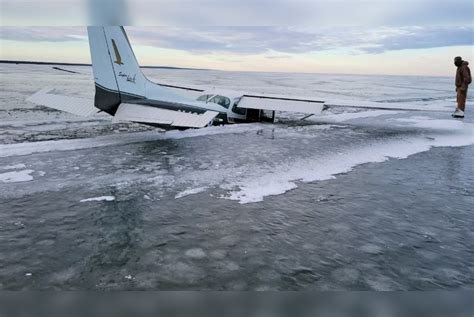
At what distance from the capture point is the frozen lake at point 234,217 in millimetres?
3547

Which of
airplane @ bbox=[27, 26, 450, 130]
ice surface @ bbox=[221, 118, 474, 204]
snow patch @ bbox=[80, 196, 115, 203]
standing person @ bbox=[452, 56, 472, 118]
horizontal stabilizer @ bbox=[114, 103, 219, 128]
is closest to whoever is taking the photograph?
snow patch @ bbox=[80, 196, 115, 203]

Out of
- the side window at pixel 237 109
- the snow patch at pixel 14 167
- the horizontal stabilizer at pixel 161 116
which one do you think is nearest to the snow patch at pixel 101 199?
the snow patch at pixel 14 167

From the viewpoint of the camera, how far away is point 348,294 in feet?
4.12

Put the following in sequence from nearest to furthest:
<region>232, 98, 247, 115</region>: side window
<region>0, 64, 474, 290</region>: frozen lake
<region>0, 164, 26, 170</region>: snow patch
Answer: <region>0, 64, 474, 290</region>: frozen lake → <region>0, 164, 26, 170</region>: snow patch → <region>232, 98, 247, 115</region>: side window

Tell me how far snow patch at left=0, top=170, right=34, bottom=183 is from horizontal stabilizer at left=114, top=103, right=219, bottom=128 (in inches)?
181

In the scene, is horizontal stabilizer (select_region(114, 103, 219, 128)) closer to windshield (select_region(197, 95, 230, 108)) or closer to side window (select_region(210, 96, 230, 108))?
windshield (select_region(197, 95, 230, 108))

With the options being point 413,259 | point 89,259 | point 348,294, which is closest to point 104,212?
point 89,259

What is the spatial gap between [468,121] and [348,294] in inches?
771

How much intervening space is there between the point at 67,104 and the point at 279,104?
905 centimetres

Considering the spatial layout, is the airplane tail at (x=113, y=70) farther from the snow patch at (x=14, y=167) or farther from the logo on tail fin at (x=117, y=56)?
the snow patch at (x=14, y=167)

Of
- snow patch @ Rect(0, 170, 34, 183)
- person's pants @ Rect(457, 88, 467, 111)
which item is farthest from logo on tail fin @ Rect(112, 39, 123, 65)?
person's pants @ Rect(457, 88, 467, 111)

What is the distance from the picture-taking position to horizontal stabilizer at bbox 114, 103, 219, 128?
10.9 m

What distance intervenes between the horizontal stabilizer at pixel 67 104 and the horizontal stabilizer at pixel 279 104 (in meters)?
6.33

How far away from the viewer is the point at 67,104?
13.5 m
